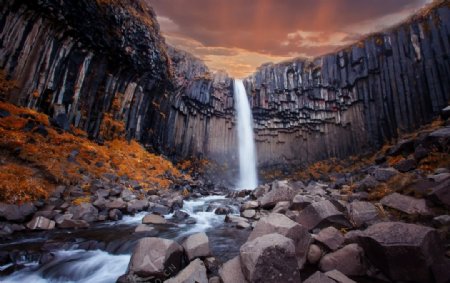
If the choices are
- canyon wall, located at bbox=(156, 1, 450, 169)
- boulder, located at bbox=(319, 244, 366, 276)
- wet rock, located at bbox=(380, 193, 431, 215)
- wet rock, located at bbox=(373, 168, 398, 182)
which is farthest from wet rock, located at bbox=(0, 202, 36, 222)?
canyon wall, located at bbox=(156, 1, 450, 169)

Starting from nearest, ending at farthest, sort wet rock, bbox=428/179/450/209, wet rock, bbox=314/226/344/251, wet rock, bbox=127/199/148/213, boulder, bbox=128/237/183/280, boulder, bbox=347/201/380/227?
boulder, bbox=128/237/183/280
wet rock, bbox=314/226/344/251
wet rock, bbox=428/179/450/209
boulder, bbox=347/201/380/227
wet rock, bbox=127/199/148/213

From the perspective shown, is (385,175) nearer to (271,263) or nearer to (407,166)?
(407,166)

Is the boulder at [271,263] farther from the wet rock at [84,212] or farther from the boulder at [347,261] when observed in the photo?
the wet rock at [84,212]

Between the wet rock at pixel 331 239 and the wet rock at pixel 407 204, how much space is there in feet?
7.67

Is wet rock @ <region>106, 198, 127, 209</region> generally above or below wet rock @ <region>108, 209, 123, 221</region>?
above

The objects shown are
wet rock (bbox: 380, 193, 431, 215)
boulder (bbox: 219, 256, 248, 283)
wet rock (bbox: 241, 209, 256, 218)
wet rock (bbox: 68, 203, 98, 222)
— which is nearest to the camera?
boulder (bbox: 219, 256, 248, 283)

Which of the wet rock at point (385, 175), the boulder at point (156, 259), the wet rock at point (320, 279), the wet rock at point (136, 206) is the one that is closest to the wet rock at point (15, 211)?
the wet rock at point (136, 206)

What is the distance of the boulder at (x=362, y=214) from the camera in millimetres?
6857

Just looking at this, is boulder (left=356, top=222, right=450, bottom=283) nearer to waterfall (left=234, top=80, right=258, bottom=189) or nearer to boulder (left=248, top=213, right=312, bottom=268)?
boulder (left=248, top=213, right=312, bottom=268)

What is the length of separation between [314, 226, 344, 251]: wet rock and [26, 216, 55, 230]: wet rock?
8582 mm

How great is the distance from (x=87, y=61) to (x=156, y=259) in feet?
58.7

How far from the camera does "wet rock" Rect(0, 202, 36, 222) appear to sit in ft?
27.3

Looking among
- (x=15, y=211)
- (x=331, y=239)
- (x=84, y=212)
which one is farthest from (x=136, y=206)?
(x=331, y=239)

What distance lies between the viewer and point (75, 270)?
19.3 ft
